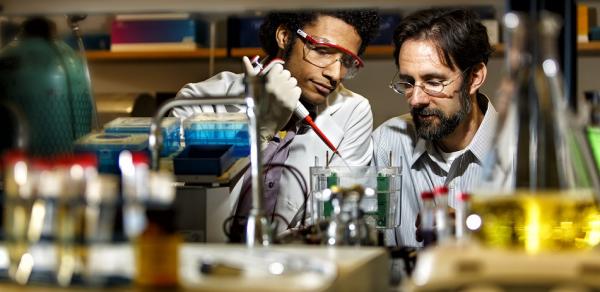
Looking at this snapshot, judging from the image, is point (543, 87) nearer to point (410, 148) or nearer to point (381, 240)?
point (381, 240)

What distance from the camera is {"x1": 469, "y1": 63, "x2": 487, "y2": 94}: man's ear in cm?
305

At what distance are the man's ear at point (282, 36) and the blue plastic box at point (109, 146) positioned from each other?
75 cm

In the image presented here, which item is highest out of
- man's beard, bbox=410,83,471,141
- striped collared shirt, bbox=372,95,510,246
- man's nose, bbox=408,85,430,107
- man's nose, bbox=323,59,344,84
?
man's nose, bbox=323,59,344,84

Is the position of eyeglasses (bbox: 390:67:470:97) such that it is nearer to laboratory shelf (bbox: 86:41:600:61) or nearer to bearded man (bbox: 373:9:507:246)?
bearded man (bbox: 373:9:507:246)

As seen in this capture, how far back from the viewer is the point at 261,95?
6.23ft

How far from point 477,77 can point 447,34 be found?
0.58ft

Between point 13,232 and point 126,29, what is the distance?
2.53m

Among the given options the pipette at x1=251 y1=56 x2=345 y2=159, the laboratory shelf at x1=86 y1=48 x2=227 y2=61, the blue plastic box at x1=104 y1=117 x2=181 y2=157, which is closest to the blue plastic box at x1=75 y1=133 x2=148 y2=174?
the blue plastic box at x1=104 y1=117 x2=181 y2=157

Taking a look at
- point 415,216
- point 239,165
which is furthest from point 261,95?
point 415,216

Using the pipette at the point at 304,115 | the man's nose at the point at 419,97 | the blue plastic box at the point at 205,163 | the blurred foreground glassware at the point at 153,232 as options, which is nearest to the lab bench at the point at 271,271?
the blurred foreground glassware at the point at 153,232

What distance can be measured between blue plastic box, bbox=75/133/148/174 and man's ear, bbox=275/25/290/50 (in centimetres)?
75

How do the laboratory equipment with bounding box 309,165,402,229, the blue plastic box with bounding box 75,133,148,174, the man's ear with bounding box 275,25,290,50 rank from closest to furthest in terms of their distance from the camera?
1. the blue plastic box with bounding box 75,133,148,174
2. the laboratory equipment with bounding box 309,165,402,229
3. the man's ear with bounding box 275,25,290,50

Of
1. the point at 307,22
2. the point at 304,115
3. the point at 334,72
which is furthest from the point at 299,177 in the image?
the point at 307,22

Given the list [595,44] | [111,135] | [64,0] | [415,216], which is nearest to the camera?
[64,0]
